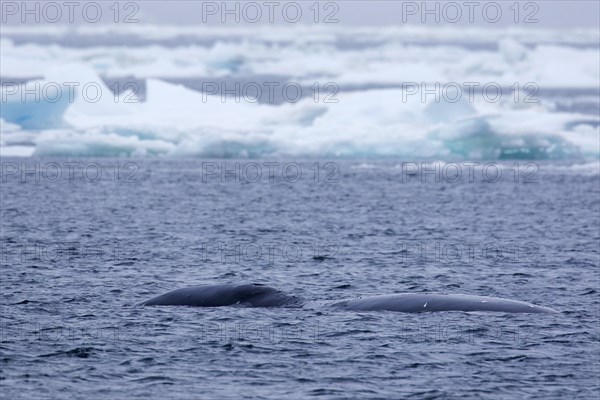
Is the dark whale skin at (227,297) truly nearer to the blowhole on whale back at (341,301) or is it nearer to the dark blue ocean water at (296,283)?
the blowhole on whale back at (341,301)

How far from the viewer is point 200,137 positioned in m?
63.4

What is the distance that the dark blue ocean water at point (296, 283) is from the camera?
1962 cm

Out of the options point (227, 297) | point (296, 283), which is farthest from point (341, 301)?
point (296, 283)

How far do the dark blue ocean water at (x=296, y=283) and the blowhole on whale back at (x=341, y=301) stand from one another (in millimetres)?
451

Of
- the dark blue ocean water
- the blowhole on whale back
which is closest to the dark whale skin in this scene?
the blowhole on whale back

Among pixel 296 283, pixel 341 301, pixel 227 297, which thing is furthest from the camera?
pixel 296 283

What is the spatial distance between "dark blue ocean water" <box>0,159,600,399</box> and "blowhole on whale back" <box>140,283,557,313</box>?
45 cm

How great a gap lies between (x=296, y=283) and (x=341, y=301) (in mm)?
3872

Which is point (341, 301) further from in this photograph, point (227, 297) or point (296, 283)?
point (296, 283)

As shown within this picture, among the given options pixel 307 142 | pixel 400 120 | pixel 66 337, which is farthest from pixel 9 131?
pixel 66 337

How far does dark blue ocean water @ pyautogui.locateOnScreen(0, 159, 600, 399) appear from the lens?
773 inches

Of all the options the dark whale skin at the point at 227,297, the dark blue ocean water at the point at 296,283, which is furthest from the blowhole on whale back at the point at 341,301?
the dark blue ocean water at the point at 296,283

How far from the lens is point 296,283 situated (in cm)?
2944

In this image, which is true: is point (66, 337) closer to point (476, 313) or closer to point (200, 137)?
point (476, 313)
